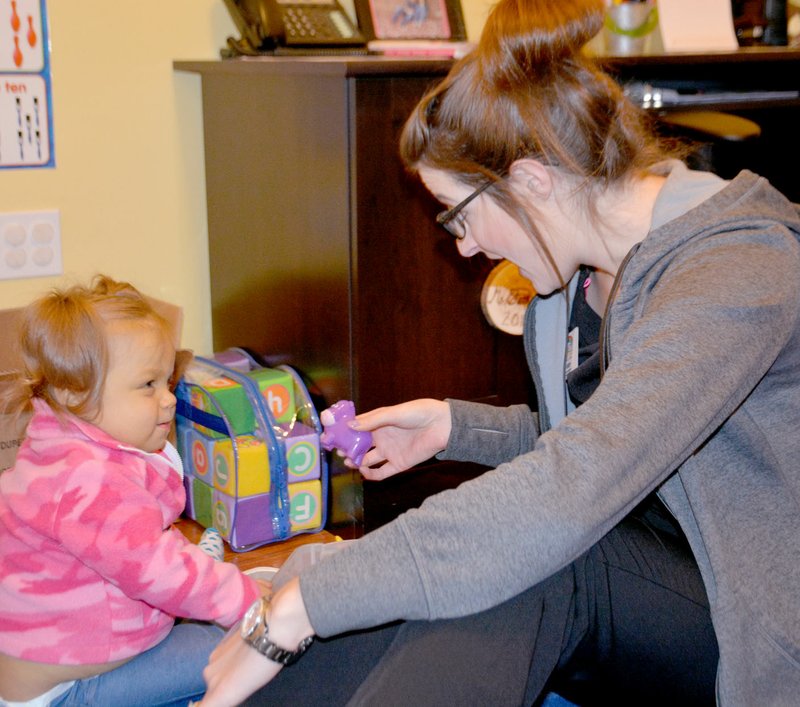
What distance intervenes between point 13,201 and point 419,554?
129 cm

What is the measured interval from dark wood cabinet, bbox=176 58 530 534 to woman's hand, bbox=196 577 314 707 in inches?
29.7

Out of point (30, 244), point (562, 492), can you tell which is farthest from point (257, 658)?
point (30, 244)

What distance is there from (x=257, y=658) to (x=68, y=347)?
0.54 m

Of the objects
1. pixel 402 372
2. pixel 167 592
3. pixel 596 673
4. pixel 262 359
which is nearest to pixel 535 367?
pixel 402 372

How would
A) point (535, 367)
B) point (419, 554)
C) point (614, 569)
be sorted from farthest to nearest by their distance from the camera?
1. point (535, 367)
2. point (614, 569)
3. point (419, 554)

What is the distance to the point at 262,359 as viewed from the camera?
6.39ft

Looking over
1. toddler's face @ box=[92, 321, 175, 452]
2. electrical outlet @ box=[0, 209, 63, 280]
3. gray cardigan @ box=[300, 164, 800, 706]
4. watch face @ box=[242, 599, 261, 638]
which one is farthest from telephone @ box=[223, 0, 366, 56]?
watch face @ box=[242, 599, 261, 638]

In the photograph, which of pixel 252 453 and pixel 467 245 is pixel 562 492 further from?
pixel 252 453

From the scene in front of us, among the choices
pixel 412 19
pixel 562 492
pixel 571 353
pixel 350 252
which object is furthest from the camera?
pixel 412 19

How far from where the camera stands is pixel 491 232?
1264 millimetres

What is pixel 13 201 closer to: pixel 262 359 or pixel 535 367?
pixel 262 359

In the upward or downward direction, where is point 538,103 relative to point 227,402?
upward

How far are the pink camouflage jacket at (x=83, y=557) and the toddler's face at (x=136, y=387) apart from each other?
0.10ft

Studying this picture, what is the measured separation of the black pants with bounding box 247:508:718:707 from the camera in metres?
0.92
